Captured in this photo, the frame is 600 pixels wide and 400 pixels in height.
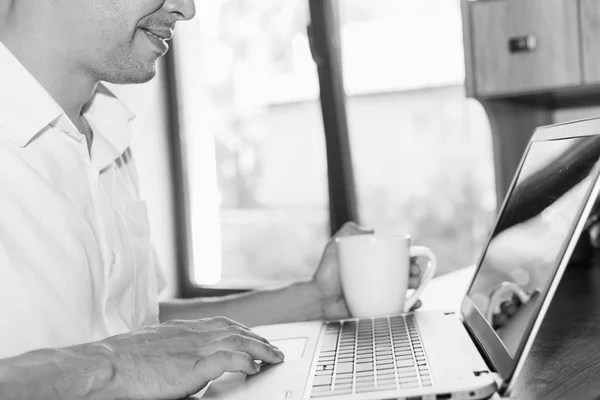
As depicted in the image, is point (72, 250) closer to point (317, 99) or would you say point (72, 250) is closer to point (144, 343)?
point (144, 343)

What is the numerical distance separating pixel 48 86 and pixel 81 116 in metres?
0.11

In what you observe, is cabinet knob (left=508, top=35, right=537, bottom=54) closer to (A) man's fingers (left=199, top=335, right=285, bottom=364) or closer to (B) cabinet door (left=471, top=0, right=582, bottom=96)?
(B) cabinet door (left=471, top=0, right=582, bottom=96)

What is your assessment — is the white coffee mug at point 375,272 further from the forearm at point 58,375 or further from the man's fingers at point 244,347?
the forearm at point 58,375

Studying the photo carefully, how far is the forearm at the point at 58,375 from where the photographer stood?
0.65m

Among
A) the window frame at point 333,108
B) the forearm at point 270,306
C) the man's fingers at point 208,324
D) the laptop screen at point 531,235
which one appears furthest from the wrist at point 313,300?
the window frame at point 333,108

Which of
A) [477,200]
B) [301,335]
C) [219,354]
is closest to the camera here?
[219,354]

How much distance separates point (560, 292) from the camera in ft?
3.97

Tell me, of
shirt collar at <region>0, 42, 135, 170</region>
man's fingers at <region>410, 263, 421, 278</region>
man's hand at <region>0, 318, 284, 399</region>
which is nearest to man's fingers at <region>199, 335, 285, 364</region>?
man's hand at <region>0, 318, 284, 399</region>

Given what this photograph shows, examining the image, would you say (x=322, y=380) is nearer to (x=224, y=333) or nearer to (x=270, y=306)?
(x=224, y=333)

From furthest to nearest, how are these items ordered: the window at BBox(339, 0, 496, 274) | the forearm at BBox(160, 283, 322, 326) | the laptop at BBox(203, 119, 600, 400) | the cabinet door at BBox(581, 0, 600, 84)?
the window at BBox(339, 0, 496, 274) → the cabinet door at BBox(581, 0, 600, 84) → the forearm at BBox(160, 283, 322, 326) → the laptop at BBox(203, 119, 600, 400)

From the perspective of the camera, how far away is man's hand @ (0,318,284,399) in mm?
666

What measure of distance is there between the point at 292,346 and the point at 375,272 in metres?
0.17

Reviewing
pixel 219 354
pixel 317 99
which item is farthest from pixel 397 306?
pixel 317 99

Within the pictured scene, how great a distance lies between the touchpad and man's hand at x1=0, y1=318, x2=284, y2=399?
70 mm
